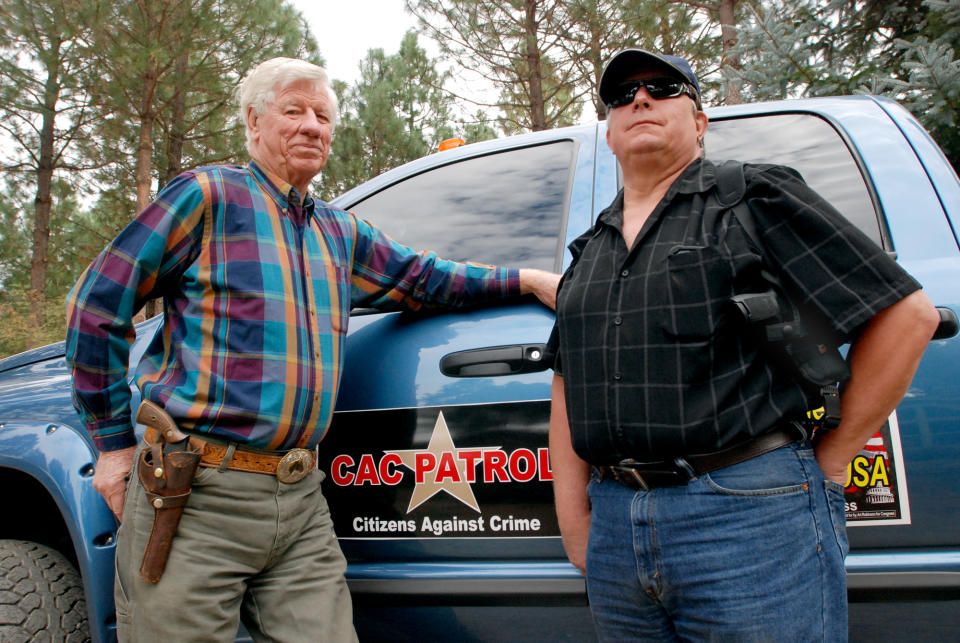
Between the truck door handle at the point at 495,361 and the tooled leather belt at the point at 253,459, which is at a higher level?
the truck door handle at the point at 495,361

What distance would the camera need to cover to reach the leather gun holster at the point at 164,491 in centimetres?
134

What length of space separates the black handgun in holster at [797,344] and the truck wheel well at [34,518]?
1.92 meters

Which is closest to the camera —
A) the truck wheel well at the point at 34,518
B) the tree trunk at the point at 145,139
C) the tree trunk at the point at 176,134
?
the truck wheel well at the point at 34,518

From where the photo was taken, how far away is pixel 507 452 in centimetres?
153

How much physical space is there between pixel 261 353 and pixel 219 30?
11.8m

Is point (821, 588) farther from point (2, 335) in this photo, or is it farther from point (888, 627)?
point (2, 335)

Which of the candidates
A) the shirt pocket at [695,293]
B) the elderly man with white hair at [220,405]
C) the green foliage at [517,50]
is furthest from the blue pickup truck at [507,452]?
the green foliage at [517,50]

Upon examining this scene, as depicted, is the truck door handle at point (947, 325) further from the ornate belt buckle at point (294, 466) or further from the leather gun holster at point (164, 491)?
the leather gun holster at point (164, 491)

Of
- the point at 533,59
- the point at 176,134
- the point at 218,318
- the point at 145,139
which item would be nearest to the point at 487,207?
the point at 218,318

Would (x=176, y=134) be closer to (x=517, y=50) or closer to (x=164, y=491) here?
(x=517, y=50)

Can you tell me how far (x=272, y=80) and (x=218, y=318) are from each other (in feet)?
2.11

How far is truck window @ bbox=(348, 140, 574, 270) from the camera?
181 centimetres

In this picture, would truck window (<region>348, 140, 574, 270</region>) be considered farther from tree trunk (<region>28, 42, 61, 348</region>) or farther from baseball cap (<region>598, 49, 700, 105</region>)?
Answer: tree trunk (<region>28, 42, 61, 348</region>)

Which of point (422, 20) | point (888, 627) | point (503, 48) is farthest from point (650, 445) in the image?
point (422, 20)
